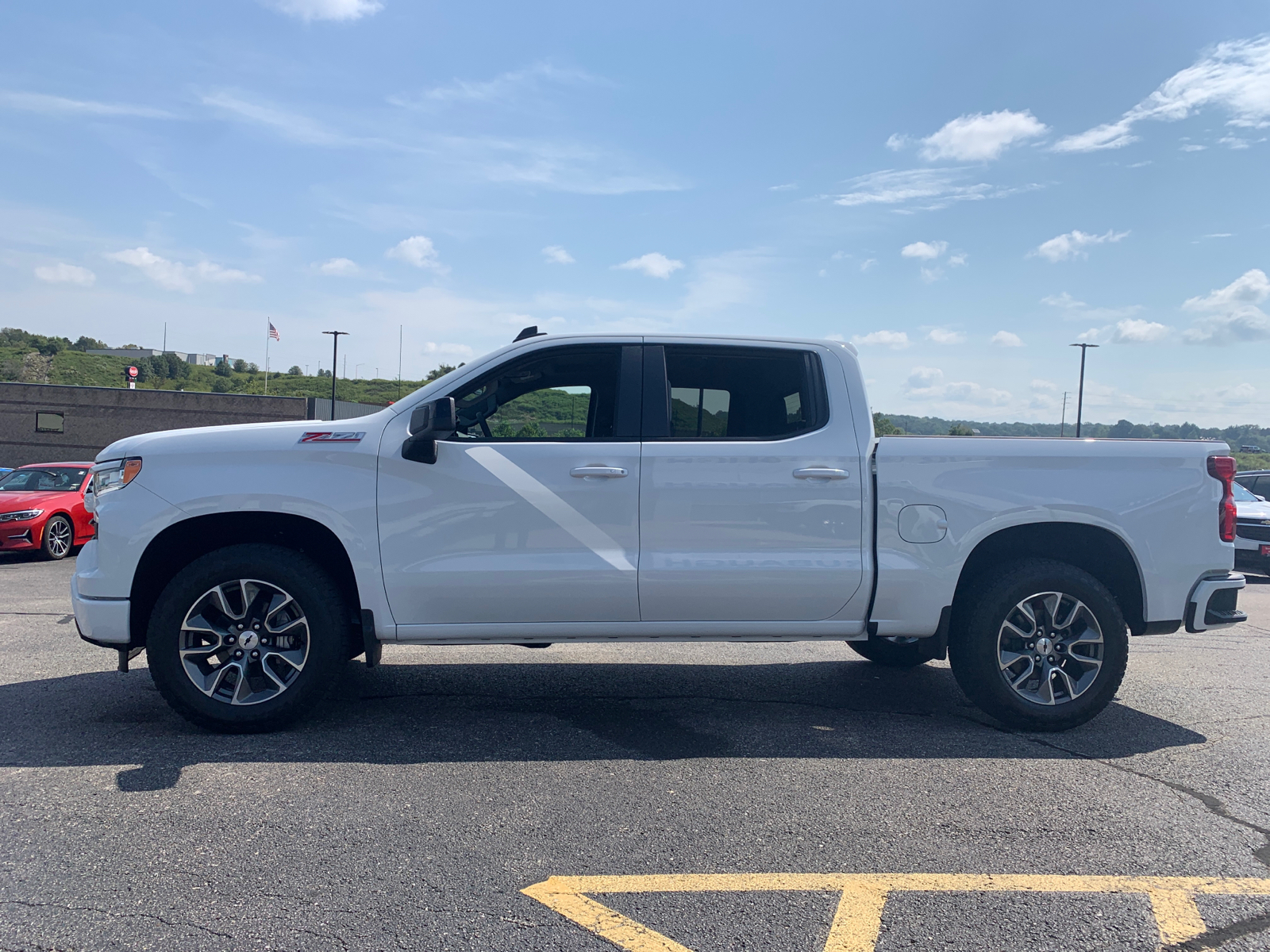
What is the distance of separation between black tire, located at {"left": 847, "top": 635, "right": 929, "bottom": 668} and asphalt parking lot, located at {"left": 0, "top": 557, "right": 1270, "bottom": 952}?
0.38m

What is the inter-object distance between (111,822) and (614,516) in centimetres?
252

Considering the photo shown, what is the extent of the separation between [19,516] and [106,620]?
1044cm

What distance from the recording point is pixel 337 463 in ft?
15.6

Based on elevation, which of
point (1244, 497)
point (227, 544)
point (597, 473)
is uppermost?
point (597, 473)

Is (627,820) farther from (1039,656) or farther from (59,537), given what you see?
(59,537)

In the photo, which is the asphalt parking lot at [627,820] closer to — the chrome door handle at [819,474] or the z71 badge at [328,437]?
the chrome door handle at [819,474]

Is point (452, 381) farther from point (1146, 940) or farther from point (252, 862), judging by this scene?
point (1146, 940)

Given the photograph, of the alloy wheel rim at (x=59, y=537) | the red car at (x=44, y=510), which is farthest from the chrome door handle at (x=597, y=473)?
the alloy wheel rim at (x=59, y=537)

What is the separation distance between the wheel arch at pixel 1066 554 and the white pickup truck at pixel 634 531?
18 mm

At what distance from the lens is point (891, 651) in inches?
255

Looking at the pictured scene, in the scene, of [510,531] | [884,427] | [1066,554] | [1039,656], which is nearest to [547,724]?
[510,531]

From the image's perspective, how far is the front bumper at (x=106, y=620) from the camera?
4.64 meters

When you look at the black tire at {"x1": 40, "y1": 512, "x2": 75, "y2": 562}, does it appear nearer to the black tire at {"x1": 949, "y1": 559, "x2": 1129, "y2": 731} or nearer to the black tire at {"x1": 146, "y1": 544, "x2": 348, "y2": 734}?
the black tire at {"x1": 146, "y1": 544, "x2": 348, "y2": 734}

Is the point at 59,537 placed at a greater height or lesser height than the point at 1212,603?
lesser
